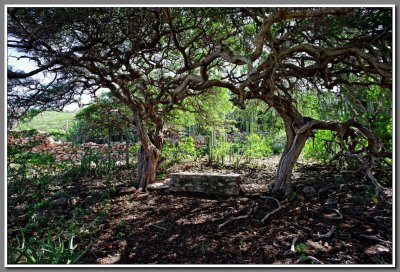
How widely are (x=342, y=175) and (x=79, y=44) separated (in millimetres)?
4545

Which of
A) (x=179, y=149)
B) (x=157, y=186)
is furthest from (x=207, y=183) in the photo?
(x=179, y=149)

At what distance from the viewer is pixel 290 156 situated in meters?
4.04

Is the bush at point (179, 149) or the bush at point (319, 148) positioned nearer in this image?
the bush at point (319, 148)

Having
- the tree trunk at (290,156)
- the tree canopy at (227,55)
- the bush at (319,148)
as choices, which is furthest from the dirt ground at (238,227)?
the bush at (319,148)

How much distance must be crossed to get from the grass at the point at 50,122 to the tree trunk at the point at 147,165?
5.05 ft

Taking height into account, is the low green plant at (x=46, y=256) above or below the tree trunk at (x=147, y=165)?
below

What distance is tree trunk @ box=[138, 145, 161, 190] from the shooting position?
4891 millimetres

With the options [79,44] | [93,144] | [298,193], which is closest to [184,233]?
[298,193]

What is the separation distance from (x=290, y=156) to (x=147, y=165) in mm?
2393

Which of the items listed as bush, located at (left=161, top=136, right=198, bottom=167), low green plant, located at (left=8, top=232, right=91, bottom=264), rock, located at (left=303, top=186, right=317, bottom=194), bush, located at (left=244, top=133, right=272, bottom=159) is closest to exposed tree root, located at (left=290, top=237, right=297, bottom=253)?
rock, located at (left=303, top=186, right=317, bottom=194)

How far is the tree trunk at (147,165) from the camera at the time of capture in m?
4.89

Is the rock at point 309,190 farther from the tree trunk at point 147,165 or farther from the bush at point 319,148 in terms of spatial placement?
the tree trunk at point 147,165

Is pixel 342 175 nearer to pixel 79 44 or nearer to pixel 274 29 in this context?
pixel 274 29

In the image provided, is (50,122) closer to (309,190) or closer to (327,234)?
(309,190)
